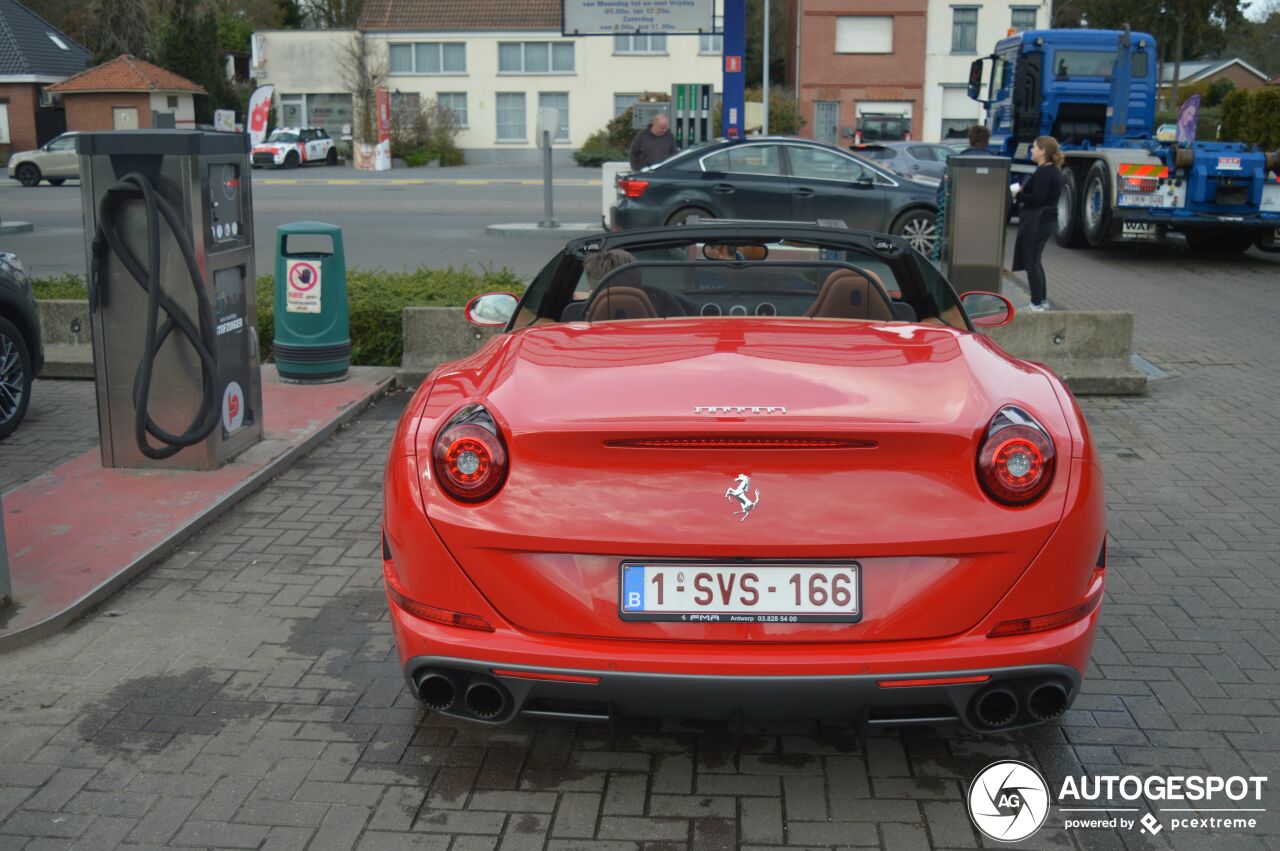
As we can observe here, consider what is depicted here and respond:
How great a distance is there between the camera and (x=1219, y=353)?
422 inches

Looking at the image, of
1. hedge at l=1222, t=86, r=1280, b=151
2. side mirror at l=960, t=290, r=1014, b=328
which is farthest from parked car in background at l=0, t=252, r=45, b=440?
hedge at l=1222, t=86, r=1280, b=151

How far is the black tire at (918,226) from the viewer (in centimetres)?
1686

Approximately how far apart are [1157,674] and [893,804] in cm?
135

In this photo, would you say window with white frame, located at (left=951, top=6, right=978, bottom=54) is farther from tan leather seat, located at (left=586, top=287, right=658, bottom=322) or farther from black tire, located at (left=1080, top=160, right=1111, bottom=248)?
tan leather seat, located at (left=586, top=287, right=658, bottom=322)

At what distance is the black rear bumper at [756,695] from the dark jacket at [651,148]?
52.3ft

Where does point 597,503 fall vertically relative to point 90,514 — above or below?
above

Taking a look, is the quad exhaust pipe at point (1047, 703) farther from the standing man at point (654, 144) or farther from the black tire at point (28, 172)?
the black tire at point (28, 172)

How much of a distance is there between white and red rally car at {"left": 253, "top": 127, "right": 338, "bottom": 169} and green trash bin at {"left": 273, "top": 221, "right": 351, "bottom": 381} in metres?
39.8

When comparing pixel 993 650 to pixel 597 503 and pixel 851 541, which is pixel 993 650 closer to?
pixel 851 541

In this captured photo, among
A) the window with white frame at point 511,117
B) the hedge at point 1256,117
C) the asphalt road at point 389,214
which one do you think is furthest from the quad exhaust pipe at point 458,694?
the window with white frame at point 511,117

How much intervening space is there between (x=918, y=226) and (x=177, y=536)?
13.0 meters

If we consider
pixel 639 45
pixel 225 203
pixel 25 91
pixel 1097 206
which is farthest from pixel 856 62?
pixel 225 203

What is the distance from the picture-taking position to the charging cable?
596cm

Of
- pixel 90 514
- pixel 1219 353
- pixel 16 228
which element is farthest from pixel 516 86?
pixel 90 514
